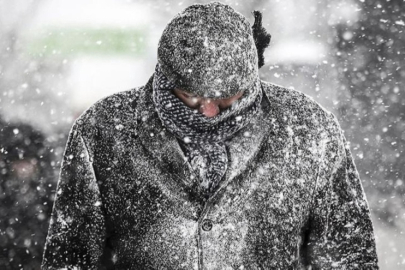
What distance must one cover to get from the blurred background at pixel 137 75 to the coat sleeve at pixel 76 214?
14.9 ft

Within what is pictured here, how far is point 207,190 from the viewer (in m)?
2.32

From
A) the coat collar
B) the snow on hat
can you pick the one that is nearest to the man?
the coat collar

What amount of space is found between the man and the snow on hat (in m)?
0.14

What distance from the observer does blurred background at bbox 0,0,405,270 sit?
707 cm

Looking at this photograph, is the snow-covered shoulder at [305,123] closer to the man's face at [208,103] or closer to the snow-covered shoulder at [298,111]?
the snow-covered shoulder at [298,111]

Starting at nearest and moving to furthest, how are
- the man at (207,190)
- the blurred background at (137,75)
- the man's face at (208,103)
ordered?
the man's face at (208,103)
the man at (207,190)
the blurred background at (137,75)

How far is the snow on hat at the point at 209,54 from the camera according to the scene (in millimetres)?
2041

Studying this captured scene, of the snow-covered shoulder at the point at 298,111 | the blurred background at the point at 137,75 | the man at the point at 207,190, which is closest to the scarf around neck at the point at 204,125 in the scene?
the man at the point at 207,190

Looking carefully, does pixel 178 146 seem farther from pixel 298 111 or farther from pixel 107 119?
pixel 298 111

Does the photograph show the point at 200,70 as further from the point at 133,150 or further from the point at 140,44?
the point at 140,44

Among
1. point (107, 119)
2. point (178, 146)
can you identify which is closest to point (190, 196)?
point (178, 146)

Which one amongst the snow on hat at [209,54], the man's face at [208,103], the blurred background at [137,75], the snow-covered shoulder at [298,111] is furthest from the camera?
the blurred background at [137,75]

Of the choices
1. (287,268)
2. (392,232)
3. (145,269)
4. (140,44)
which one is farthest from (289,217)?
(140,44)

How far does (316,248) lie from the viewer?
245 cm
